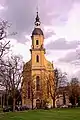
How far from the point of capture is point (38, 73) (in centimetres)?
11750

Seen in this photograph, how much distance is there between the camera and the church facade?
10544 cm

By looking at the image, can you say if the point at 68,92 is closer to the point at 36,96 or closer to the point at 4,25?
the point at 36,96

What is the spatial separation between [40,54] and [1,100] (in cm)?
2661

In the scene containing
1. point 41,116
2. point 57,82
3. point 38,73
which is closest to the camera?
point 41,116

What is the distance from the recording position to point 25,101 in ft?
378

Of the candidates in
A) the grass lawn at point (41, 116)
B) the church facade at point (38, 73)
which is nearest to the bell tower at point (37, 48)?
the church facade at point (38, 73)

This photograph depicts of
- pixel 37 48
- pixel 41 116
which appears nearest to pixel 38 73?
pixel 37 48

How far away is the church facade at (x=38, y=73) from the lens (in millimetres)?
105438

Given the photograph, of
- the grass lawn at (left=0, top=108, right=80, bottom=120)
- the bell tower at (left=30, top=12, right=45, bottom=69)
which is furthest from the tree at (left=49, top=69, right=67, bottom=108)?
the grass lawn at (left=0, top=108, right=80, bottom=120)

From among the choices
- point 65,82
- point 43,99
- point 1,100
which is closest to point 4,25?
point 65,82

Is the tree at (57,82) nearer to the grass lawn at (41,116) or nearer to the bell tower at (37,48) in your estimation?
the bell tower at (37,48)

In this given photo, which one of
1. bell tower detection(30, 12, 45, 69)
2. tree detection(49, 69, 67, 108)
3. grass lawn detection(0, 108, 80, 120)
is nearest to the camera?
grass lawn detection(0, 108, 80, 120)

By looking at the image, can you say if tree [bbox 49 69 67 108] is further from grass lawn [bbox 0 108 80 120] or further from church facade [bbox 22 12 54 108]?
grass lawn [bbox 0 108 80 120]

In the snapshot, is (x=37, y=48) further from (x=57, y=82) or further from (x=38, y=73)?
(x=57, y=82)
